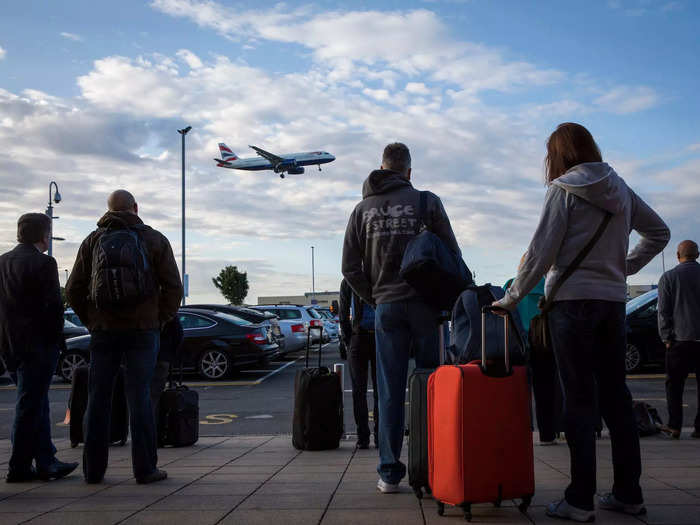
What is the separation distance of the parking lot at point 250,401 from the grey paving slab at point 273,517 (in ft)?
15.2

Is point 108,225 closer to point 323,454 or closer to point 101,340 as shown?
point 101,340

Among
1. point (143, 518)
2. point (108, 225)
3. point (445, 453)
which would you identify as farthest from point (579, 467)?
point (108, 225)

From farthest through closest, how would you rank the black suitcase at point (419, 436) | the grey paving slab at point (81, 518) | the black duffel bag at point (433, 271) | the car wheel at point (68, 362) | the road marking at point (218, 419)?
the car wheel at point (68, 362), the road marking at point (218, 419), the black duffel bag at point (433, 271), the black suitcase at point (419, 436), the grey paving slab at point (81, 518)

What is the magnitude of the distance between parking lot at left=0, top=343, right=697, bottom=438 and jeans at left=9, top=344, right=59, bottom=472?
3.49 meters

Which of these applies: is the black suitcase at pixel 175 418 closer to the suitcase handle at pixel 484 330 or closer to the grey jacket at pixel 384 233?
the grey jacket at pixel 384 233

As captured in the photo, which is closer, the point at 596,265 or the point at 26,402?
the point at 596,265

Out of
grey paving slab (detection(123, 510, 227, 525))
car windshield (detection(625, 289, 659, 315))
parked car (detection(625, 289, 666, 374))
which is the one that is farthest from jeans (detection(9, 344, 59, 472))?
car windshield (detection(625, 289, 659, 315))

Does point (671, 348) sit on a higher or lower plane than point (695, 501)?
higher

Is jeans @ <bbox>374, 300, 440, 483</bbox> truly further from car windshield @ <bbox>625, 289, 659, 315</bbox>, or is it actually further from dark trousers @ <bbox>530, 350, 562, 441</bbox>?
car windshield @ <bbox>625, 289, 659, 315</bbox>

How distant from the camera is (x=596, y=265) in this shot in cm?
379

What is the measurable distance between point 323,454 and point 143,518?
2.77 metres

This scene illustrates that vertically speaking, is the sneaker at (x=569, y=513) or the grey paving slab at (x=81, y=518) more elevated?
the sneaker at (x=569, y=513)

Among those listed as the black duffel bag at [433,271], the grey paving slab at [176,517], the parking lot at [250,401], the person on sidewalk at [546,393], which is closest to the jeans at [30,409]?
the grey paving slab at [176,517]

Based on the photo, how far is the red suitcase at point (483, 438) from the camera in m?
3.67
